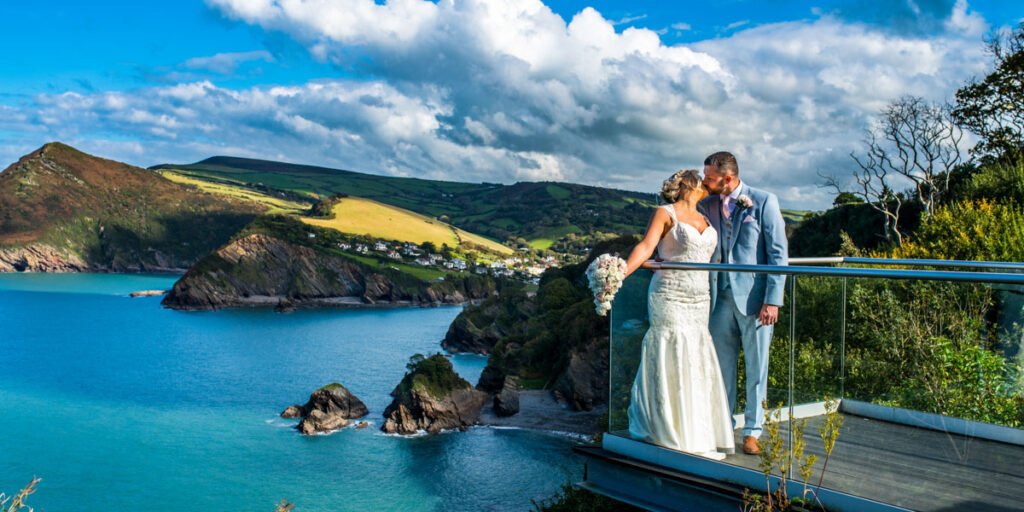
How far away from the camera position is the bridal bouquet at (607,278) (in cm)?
559

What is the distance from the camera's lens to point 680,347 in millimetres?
5590

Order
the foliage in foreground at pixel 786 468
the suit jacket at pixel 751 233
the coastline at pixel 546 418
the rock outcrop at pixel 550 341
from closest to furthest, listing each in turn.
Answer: the foliage in foreground at pixel 786 468 < the suit jacket at pixel 751 233 < the coastline at pixel 546 418 < the rock outcrop at pixel 550 341

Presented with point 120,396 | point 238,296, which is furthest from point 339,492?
point 238,296

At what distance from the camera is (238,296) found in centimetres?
13938

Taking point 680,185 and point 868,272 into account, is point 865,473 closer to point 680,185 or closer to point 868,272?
point 868,272

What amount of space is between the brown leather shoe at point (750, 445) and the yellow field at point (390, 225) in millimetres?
163554

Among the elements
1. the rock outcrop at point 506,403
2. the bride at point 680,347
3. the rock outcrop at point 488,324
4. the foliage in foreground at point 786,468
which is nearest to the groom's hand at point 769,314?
the bride at point 680,347

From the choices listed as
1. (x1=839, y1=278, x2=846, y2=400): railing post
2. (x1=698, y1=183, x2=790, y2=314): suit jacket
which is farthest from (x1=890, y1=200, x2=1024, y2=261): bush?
(x1=698, y1=183, x2=790, y2=314): suit jacket

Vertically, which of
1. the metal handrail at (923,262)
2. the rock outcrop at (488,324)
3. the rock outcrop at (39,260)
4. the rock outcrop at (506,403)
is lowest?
the rock outcrop at (506,403)

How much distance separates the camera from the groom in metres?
5.50

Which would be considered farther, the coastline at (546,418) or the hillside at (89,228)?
the hillside at (89,228)

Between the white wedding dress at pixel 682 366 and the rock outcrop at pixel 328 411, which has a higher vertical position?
the white wedding dress at pixel 682 366

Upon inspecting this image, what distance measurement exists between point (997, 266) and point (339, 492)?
40.8 metres

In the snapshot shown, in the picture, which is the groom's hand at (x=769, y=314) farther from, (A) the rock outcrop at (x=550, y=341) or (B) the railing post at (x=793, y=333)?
(A) the rock outcrop at (x=550, y=341)
